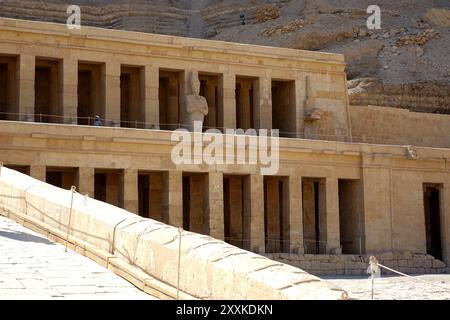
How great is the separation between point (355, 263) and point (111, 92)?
983cm

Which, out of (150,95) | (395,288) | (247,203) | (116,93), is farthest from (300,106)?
(395,288)

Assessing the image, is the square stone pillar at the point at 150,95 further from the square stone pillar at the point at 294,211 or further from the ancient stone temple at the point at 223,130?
the square stone pillar at the point at 294,211

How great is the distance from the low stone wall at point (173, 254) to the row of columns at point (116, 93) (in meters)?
11.6

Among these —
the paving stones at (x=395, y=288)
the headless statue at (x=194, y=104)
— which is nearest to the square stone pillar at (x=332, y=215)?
the paving stones at (x=395, y=288)

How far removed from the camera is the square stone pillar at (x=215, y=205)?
27641mm

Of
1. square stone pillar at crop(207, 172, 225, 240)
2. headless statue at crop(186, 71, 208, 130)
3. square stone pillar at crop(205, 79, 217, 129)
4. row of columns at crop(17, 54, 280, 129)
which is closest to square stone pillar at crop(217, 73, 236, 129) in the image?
row of columns at crop(17, 54, 280, 129)

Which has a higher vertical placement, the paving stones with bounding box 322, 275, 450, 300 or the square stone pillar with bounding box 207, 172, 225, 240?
the square stone pillar with bounding box 207, 172, 225, 240

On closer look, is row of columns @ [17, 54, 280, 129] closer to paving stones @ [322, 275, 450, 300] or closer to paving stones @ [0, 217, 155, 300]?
paving stones @ [322, 275, 450, 300]

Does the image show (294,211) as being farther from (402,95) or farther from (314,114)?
(402,95)

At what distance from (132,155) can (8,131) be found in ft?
12.7

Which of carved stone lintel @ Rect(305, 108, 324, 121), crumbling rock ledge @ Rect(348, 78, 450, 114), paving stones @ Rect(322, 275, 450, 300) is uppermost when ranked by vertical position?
crumbling rock ledge @ Rect(348, 78, 450, 114)

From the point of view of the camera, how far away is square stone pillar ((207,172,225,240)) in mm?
27641

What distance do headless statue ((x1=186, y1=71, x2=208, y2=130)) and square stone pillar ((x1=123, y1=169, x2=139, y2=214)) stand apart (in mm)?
4456

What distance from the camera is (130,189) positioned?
26812 millimetres
